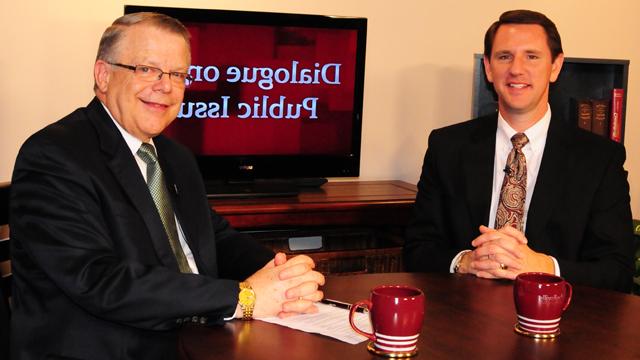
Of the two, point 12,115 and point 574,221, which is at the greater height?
point 12,115

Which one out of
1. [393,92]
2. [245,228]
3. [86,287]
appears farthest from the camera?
[393,92]

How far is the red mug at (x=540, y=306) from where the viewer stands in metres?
1.75

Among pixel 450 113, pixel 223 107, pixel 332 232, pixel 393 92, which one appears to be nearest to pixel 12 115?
pixel 223 107

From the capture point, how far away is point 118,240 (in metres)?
1.99

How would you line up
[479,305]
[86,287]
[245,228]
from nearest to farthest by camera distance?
1. [86,287]
2. [479,305]
3. [245,228]

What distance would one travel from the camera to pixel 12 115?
3.49 m

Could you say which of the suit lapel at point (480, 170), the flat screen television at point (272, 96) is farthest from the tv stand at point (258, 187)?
the suit lapel at point (480, 170)

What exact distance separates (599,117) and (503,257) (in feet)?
6.82

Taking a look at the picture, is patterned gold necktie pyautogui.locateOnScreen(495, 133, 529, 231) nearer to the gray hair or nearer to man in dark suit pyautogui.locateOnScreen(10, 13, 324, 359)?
man in dark suit pyautogui.locateOnScreen(10, 13, 324, 359)

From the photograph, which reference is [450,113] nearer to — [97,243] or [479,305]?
[479,305]

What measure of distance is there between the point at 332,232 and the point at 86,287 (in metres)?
1.91

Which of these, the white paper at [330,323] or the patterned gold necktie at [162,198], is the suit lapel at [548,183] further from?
the patterned gold necktie at [162,198]

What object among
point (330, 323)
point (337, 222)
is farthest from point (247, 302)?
point (337, 222)

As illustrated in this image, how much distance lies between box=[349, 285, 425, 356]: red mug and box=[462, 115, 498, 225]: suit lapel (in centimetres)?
121
